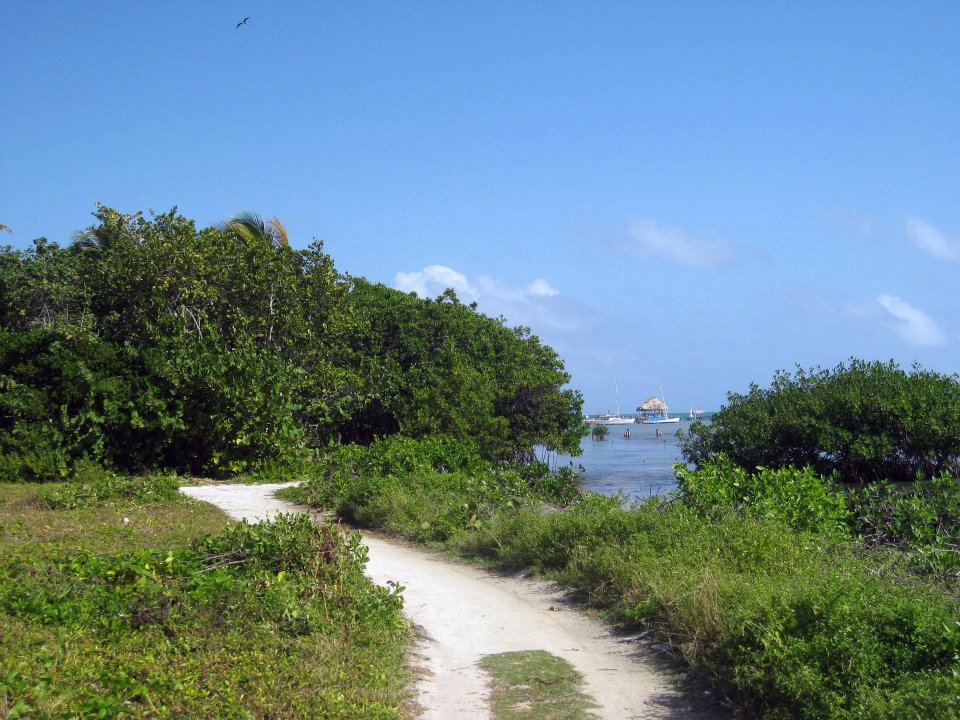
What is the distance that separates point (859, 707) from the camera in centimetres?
480

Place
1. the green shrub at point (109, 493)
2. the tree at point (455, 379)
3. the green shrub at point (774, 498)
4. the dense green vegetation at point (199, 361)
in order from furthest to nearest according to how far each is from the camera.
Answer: the tree at point (455, 379) < the dense green vegetation at point (199, 361) < the green shrub at point (109, 493) < the green shrub at point (774, 498)

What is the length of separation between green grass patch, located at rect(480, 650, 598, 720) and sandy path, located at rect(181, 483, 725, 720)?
10 cm

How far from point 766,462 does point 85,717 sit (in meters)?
20.7

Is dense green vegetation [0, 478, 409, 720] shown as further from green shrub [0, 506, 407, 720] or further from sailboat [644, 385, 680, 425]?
sailboat [644, 385, 680, 425]

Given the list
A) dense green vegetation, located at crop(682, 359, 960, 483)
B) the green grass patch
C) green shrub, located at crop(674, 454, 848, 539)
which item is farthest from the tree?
the green grass patch

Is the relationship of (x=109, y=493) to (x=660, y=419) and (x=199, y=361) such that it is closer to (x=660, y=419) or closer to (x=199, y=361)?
(x=199, y=361)

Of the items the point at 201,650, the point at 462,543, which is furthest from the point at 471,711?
the point at 462,543

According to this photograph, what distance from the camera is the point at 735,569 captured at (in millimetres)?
8055

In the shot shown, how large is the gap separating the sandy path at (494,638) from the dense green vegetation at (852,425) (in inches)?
546

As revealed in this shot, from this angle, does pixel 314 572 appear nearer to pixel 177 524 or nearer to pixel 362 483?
pixel 177 524

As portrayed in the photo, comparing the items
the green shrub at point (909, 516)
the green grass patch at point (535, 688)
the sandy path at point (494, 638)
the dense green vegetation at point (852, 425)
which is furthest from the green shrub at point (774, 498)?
the dense green vegetation at point (852, 425)

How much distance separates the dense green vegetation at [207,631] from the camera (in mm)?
5133

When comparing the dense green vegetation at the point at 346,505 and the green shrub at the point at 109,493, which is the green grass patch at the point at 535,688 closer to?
the dense green vegetation at the point at 346,505

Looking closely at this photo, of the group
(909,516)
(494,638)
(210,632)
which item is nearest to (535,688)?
(494,638)
